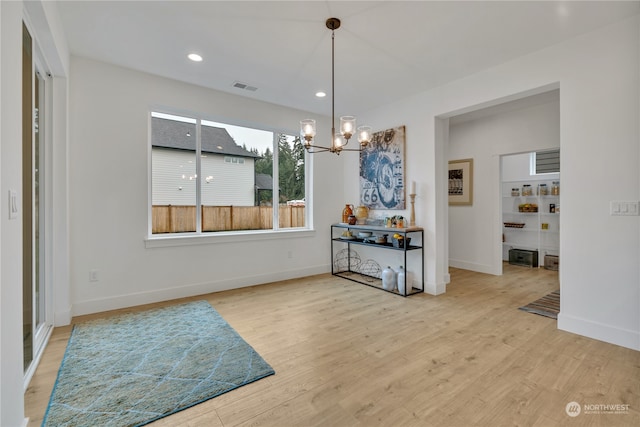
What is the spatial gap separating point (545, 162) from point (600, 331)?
4.29 meters

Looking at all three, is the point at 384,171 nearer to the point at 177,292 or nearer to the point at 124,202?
the point at 177,292

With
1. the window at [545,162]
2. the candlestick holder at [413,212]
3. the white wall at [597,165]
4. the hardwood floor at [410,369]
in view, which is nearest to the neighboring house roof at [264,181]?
the hardwood floor at [410,369]

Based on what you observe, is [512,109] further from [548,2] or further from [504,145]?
[548,2]

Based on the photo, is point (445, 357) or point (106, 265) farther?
point (106, 265)

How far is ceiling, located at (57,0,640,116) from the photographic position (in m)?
2.35

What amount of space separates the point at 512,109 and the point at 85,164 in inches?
234

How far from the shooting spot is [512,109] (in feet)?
15.6

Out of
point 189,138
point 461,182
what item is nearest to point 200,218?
point 189,138

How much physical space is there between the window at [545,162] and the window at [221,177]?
4694mm

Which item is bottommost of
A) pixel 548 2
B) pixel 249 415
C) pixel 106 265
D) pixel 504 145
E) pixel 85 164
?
pixel 249 415

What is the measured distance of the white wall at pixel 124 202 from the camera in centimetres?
314

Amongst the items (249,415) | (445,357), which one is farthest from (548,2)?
(249,415)

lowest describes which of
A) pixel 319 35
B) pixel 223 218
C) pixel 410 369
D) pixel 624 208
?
pixel 410 369

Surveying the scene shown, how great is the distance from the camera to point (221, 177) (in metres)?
4.18
